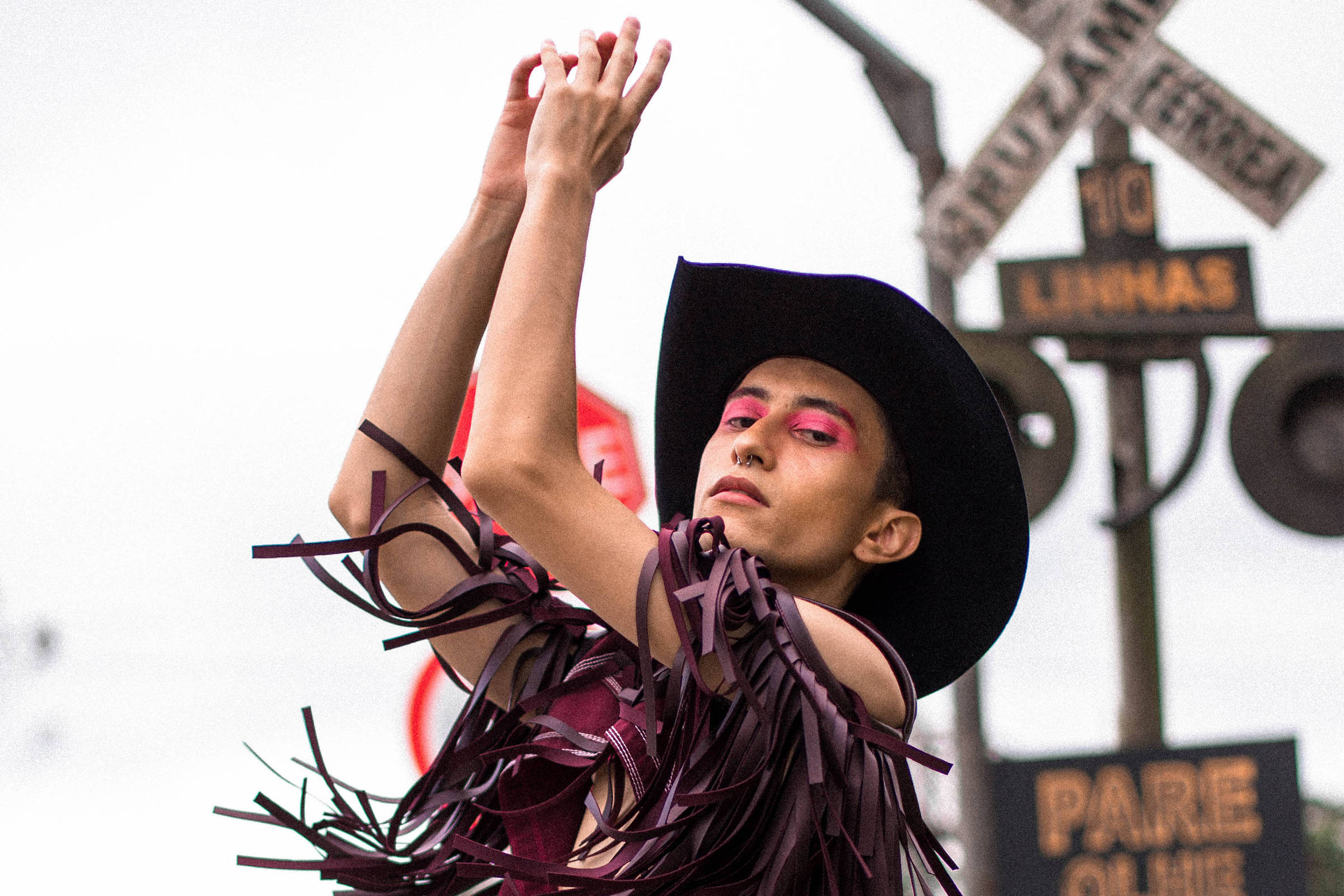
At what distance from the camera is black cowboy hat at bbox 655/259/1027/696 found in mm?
1896

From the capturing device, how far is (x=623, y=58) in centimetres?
169

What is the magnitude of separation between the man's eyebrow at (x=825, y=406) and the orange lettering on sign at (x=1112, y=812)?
22.8ft

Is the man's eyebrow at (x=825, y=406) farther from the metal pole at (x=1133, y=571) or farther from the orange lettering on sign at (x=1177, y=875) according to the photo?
the orange lettering on sign at (x=1177, y=875)

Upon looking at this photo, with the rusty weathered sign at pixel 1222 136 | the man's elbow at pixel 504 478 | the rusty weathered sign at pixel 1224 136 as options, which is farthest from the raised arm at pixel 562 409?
the rusty weathered sign at pixel 1222 136

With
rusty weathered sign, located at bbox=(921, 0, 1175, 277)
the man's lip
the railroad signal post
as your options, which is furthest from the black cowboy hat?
the railroad signal post

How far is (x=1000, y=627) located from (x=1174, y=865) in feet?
23.1

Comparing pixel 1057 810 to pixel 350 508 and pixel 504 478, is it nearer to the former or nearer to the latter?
pixel 350 508

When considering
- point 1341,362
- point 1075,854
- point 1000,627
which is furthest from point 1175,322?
point 1000,627

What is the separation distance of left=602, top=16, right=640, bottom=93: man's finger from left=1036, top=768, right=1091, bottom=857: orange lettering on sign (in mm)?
7130

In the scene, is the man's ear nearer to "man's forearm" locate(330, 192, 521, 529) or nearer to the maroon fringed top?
the maroon fringed top

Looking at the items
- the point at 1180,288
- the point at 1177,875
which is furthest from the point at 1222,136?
the point at 1177,875

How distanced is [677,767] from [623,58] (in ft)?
2.61

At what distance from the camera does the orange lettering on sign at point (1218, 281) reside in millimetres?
8352

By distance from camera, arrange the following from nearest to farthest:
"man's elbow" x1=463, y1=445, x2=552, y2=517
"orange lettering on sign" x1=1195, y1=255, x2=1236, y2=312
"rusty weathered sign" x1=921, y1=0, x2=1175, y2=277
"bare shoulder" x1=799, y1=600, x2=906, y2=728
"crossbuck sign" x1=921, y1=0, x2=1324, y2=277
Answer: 1. "man's elbow" x1=463, y1=445, x2=552, y2=517
2. "bare shoulder" x1=799, y1=600, x2=906, y2=728
3. "crossbuck sign" x1=921, y1=0, x2=1324, y2=277
4. "rusty weathered sign" x1=921, y1=0, x2=1175, y2=277
5. "orange lettering on sign" x1=1195, y1=255, x2=1236, y2=312
